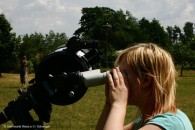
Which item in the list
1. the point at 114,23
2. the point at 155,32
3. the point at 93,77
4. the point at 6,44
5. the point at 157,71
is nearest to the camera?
the point at 93,77

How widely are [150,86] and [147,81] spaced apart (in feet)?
0.15

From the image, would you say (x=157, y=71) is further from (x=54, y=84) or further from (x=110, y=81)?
(x=54, y=84)

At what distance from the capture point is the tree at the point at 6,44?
55.7 metres

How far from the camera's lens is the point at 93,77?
105 inches

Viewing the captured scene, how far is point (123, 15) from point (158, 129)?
11034cm

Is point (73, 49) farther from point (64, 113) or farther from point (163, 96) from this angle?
point (64, 113)

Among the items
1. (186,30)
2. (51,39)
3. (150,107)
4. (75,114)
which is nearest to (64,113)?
(75,114)

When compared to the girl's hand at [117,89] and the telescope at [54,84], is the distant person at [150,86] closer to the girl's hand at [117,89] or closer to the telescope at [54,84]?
the girl's hand at [117,89]

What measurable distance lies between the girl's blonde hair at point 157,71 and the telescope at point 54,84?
0.27 meters

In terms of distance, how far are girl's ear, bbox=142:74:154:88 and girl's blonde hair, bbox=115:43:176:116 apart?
0.05 ft

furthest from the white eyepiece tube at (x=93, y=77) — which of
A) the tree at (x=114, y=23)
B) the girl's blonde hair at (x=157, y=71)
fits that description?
the tree at (x=114, y=23)

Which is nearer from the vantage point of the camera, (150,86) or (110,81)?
(110,81)

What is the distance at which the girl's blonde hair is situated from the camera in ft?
9.40

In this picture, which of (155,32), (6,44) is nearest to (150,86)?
(6,44)
